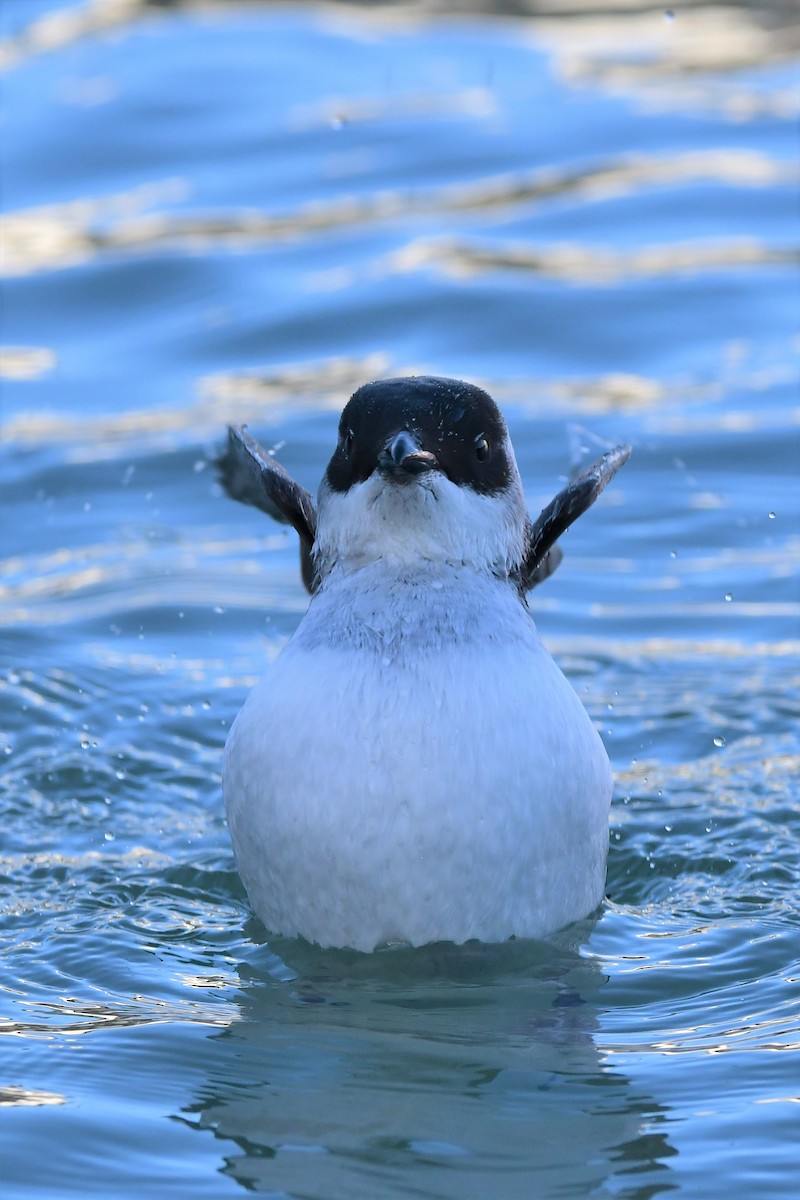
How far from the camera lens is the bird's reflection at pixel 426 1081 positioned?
4590 mm

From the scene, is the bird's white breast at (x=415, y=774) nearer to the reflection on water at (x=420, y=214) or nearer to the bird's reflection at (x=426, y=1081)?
the bird's reflection at (x=426, y=1081)

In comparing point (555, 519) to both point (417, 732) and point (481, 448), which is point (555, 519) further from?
point (417, 732)

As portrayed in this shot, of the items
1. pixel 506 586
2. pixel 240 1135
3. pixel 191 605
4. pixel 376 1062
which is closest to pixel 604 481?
pixel 506 586

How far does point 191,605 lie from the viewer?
9.22 metres

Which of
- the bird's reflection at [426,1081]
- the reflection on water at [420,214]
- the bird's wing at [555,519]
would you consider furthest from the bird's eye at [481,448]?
the reflection on water at [420,214]

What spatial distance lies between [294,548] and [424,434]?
438cm

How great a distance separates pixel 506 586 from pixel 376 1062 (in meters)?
1.40

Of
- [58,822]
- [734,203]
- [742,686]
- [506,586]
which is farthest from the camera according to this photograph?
[734,203]

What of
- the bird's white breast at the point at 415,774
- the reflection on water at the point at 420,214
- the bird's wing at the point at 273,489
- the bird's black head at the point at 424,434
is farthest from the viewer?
the reflection on water at the point at 420,214

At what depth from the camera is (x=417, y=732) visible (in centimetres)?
531

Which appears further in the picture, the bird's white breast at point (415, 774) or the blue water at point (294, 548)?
the bird's white breast at point (415, 774)

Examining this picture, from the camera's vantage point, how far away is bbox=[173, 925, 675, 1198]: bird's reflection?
4590mm

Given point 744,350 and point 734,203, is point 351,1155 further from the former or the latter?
point 734,203

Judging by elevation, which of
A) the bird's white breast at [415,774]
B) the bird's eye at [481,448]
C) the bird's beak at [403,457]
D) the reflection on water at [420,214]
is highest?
the reflection on water at [420,214]
